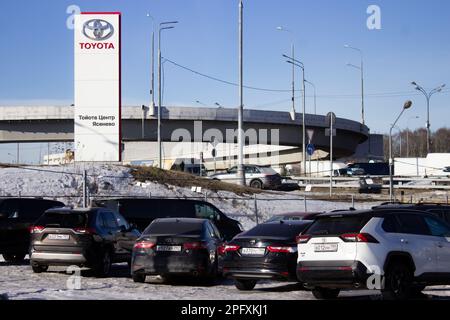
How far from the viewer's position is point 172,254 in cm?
1652

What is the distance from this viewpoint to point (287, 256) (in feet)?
50.9

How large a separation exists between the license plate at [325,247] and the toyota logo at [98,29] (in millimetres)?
25919

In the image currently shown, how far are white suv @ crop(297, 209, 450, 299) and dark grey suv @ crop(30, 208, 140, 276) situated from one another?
562cm

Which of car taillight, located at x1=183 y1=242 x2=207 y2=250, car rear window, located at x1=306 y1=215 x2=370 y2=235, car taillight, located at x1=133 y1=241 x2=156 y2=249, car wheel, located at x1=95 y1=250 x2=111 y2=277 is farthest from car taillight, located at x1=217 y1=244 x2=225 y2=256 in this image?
car wheel, located at x1=95 y1=250 x2=111 y2=277

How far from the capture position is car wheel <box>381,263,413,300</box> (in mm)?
13469

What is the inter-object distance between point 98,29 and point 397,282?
26940 mm

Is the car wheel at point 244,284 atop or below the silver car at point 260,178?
below

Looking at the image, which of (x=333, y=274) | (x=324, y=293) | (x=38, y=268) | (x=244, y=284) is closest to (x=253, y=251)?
(x=244, y=284)

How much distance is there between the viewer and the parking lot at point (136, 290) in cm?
1421

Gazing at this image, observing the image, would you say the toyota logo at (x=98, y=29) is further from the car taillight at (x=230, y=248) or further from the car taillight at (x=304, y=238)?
the car taillight at (x=304, y=238)

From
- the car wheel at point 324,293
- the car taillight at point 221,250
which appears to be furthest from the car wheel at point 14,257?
the car wheel at point 324,293

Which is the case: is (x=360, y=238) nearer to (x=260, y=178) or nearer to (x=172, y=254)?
(x=172, y=254)

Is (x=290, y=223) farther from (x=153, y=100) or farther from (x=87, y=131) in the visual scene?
(x=153, y=100)

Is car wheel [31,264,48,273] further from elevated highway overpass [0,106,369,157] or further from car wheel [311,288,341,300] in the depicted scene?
elevated highway overpass [0,106,369,157]
